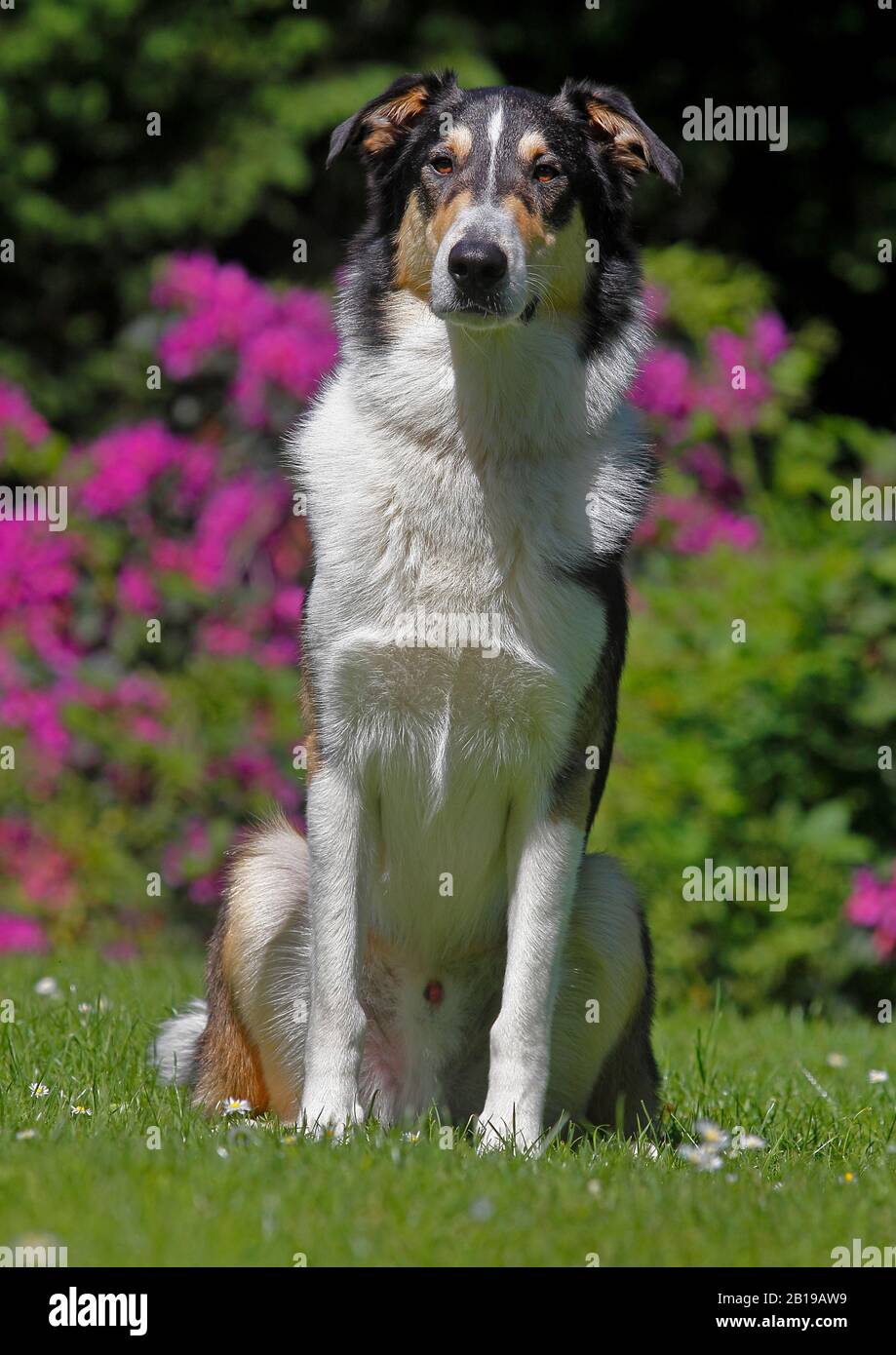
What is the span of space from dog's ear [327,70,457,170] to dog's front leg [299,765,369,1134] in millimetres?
1515

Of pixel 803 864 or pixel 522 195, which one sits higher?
pixel 522 195

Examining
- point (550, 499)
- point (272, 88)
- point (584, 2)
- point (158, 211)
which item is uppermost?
point (584, 2)

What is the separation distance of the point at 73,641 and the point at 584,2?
5.29 meters

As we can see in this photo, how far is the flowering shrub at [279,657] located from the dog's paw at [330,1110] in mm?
2709

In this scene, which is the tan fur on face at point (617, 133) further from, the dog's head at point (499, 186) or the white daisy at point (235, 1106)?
the white daisy at point (235, 1106)

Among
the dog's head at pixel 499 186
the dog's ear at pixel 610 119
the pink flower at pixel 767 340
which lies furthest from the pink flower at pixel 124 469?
the dog's ear at pixel 610 119

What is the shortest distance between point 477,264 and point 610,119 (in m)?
0.75

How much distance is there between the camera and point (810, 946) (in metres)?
6.18

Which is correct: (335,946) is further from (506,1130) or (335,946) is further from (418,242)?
(418,242)

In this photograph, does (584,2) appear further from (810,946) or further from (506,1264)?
(506,1264)

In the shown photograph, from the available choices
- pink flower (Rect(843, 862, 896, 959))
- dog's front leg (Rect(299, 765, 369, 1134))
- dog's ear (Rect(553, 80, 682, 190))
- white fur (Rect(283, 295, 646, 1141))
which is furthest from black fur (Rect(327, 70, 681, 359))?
pink flower (Rect(843, 862, 896, 959))

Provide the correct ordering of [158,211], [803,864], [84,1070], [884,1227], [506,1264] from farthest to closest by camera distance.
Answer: [158,211]
[803,864]
[84,1070]
[884,1227]
[506,1264]

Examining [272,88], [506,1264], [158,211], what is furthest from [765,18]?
[506,1264]

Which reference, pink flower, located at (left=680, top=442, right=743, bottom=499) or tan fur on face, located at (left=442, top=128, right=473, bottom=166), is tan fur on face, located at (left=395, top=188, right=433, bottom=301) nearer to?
tan fur on face, located at (left=442, top=128, right=473, bottom=166)
